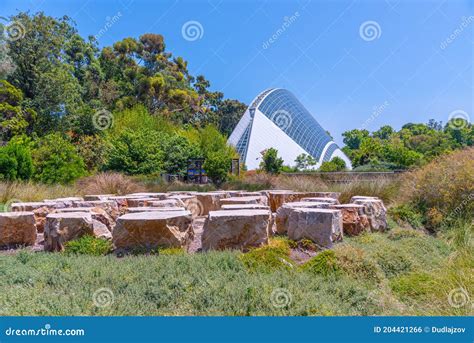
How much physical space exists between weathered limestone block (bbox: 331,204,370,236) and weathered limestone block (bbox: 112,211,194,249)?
3.22 metres

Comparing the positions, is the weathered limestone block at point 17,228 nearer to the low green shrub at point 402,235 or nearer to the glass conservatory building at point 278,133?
the low green shrub at point 402,235

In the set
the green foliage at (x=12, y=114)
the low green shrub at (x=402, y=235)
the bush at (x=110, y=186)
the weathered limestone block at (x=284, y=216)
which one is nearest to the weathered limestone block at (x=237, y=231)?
the weathered limestone block at (x=284, y=216)

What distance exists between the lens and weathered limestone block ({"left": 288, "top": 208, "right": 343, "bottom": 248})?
6.15 meters

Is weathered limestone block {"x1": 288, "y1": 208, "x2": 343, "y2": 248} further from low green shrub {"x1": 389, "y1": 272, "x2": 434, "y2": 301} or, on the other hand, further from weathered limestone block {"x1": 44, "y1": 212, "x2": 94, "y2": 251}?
weathered limestone block {"x1": 44, "y1": 212, "x2": 94, "y2": 251}

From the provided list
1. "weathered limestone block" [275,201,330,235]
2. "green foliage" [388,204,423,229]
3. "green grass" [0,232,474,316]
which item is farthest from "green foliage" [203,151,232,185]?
"green grass" [0,232,474,316]

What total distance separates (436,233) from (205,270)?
18.7 feet

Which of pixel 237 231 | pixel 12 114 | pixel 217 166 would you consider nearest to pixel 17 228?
pixel 237 231

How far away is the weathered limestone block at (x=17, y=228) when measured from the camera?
6.42 m

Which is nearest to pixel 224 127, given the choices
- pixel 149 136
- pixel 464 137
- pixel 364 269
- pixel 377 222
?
pixel 464 137

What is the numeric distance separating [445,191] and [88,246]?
6874 mm

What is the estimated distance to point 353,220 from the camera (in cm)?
743

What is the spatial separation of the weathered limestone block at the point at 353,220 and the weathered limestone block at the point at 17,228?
17.5 ft

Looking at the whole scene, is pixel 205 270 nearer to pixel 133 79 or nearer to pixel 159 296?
pixel 159 296

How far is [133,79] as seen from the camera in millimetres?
32250
